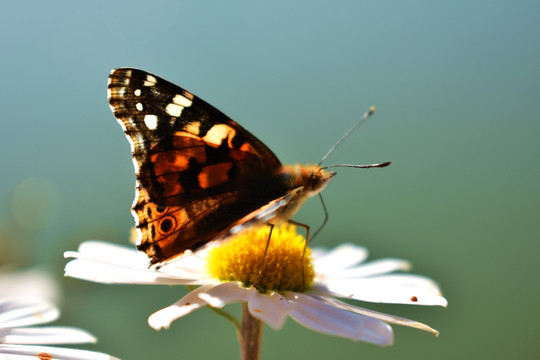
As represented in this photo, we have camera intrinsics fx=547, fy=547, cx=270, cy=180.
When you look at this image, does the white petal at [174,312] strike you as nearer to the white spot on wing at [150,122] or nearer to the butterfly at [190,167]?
the butterfly at [190,167]

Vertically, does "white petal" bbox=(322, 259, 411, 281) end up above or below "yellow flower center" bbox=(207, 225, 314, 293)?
below

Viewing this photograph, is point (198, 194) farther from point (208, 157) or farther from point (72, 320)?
point (72, 320)

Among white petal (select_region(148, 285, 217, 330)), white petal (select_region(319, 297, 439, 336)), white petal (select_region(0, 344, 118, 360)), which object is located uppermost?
white petal (select_region(148, 285, 217, 330))

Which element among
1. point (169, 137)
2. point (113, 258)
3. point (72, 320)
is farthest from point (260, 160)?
point (72, 320)

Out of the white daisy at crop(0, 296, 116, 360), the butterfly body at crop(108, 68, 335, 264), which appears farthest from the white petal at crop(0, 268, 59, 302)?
the butterfly body at crop(108, 68, 335, 264)

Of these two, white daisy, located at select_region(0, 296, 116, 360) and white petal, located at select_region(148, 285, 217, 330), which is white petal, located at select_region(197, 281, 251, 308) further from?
white daisy, located at select_region(0, 296, 116, 360)

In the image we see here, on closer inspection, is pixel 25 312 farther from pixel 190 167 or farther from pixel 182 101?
pixel 182 101

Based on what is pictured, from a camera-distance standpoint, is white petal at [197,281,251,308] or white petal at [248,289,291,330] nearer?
white petal at [248,289,291,330]

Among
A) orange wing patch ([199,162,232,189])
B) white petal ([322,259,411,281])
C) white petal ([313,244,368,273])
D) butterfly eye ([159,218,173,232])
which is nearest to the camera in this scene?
butterfly eye ([159,218,173,232])
